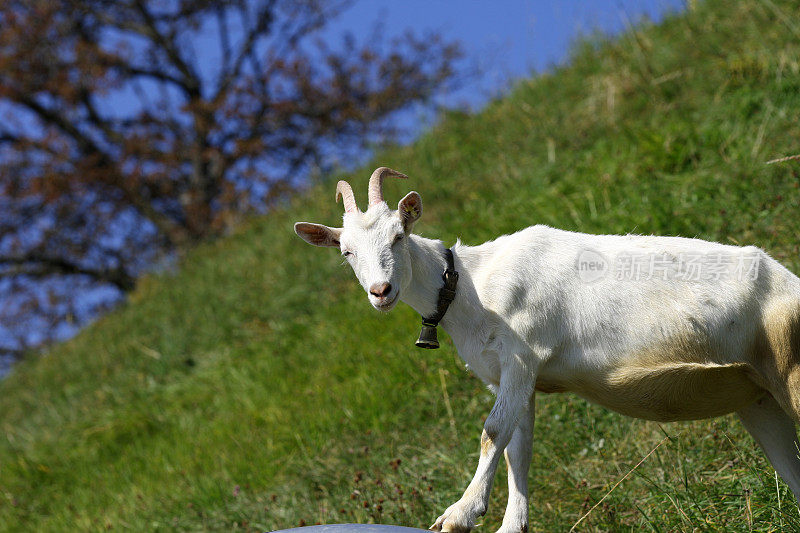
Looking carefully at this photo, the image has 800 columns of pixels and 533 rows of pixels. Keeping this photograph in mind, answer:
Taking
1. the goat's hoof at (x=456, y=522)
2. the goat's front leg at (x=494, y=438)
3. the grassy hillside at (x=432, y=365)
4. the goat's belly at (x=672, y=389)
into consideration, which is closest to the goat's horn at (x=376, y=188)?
the goat's front leg at (x=494, y=438)

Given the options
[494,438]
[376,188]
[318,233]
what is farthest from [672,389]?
[318,233]

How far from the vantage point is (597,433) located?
4562 mm

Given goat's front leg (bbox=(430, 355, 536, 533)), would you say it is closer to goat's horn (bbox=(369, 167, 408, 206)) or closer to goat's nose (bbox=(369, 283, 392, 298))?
goat's nose (bbox=(369, 283, 392, 298))

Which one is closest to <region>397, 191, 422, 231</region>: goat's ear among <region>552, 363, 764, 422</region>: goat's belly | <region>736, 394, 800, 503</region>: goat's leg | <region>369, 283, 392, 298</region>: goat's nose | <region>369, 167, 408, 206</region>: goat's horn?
<region>369, 167, 408, 206</region>: goat's horn

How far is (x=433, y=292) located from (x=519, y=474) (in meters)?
0.84

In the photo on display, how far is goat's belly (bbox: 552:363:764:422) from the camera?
3084mm

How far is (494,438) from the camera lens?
2.93 meters

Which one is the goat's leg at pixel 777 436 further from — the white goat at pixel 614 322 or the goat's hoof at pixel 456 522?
the goat's hoof at pixel 456 522

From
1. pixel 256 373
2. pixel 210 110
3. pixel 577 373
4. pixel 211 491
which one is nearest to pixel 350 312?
pixel 256 373

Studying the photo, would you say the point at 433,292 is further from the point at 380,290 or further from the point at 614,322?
the point at 614,322

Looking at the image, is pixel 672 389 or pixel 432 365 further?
pixel 432 365

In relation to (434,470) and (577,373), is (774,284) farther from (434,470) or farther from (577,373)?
(434,470)

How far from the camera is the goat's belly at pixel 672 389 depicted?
10.1 ft

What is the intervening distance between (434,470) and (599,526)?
1147mm
